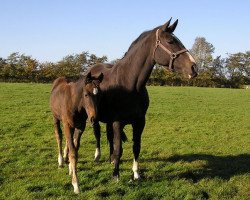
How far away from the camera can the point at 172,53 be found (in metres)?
5.79

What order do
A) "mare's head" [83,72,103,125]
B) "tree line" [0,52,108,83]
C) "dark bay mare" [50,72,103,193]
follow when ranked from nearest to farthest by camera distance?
"mare's head" [83,72,103,125]
"dark bay mare" [50,72,103,193]
"tree line" [0,52,108,83]

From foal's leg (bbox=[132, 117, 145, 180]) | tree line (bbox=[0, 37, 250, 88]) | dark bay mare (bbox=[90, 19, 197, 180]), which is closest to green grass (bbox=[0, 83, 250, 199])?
foal's leg (bbox=[132, 117, 145, 180])

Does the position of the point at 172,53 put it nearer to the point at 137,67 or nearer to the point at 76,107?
the point at 137,67

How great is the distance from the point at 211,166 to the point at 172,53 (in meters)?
3.94

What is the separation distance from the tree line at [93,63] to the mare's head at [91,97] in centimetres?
3096

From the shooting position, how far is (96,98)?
563 cm

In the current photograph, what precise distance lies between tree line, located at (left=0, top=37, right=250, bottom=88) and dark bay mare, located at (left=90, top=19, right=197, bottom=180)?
2988 cm

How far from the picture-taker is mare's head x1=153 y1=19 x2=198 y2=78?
18.4 ft

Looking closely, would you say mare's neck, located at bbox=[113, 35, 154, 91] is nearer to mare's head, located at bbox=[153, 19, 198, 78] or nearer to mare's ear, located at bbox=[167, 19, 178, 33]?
mare's head, located at bbox=[153, 19, 198, 78]

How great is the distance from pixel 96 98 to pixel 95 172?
237 cm

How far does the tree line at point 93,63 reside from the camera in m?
52.8

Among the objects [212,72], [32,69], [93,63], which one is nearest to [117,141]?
[32,69]

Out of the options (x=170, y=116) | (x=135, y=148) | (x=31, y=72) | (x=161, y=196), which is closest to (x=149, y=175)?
(x=135, y=148)

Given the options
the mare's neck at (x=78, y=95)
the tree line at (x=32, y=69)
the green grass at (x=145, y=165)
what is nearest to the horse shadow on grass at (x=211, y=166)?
the green grass at (x=145, y=165)
